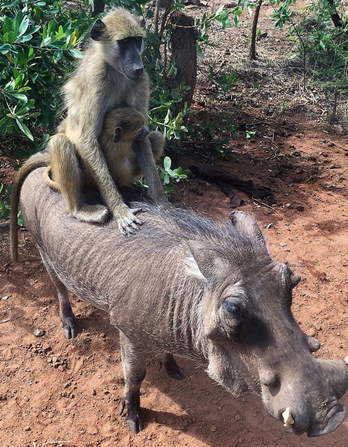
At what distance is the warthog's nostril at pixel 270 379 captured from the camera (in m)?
2.32

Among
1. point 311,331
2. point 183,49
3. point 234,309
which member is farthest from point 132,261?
point 183,49

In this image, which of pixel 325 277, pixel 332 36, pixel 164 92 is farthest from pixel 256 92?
pixel 325 277

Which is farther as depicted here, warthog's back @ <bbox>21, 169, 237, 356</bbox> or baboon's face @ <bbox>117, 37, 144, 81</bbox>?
baboon's face @ <bbox>117, 37, 144, 81</bbox>

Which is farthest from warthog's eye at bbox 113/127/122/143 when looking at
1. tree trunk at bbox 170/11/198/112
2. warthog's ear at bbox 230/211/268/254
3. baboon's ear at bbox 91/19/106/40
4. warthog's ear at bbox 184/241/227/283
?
tree trunk at bbox 170/11/198/112

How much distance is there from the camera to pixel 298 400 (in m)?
2.22

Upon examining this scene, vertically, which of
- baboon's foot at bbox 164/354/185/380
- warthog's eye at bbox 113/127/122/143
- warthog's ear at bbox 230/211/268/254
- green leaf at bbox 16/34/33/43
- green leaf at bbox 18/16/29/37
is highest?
green leaf at bbox 18/16/29/37

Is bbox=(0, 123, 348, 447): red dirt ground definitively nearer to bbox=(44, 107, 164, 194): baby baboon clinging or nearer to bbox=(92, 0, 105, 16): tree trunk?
bbox=(44, 107, 164, 194): baby baboon clinging

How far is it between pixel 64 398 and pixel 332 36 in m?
8.11

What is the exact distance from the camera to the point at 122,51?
4160 mm

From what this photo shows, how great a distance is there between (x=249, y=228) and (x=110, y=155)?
1545 mm

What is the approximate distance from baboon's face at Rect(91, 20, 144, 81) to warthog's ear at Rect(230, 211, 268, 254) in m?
1.64

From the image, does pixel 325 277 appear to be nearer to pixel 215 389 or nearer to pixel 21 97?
pixel 215 389

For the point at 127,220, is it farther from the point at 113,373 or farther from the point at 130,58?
the point at 113,373

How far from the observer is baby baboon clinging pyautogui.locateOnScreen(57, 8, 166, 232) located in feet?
12.5
